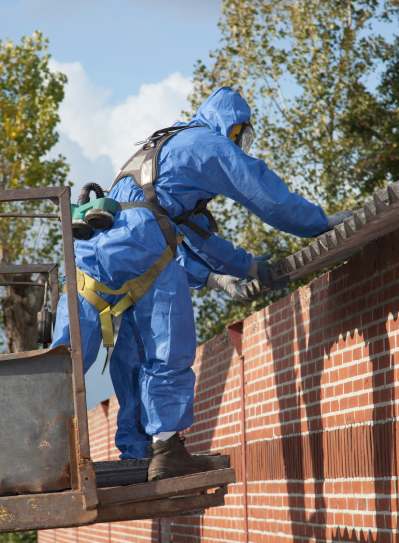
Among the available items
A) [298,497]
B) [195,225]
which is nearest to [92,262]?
[195,225]

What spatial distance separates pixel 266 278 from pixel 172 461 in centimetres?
148

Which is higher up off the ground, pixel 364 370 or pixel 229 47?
pixel 229 47

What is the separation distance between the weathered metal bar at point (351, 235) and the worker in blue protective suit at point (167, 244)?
155 mm

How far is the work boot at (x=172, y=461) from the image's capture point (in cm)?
522

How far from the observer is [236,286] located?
676 centimetres

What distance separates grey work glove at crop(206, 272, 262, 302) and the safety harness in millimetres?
882

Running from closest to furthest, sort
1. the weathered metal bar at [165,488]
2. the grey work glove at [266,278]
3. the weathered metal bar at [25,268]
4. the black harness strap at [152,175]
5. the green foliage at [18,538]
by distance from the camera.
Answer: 1. the weathered metal bar at [165,488]
2. the black harness strap at [152,175]
3. the grey work glove at [266,278]
4. the weathered metal bar at [25,268]
5. the green foliage at [18,538]

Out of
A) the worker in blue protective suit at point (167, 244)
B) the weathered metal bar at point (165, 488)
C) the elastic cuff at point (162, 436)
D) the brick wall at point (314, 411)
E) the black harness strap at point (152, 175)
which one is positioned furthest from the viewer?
the brick wall at point (314, 411)

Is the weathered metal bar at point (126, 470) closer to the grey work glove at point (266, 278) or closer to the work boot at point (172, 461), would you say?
the work boot at point (172, 461)

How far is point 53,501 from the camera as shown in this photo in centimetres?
454

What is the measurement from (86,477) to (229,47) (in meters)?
18.6

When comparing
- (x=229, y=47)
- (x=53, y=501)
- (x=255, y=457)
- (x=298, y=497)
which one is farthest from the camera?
(x=229, y=47)

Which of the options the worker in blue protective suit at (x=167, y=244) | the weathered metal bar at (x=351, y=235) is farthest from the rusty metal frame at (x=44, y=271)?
the weathered metal bar at (x=351, y=235)

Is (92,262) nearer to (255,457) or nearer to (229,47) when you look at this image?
(255,457)
